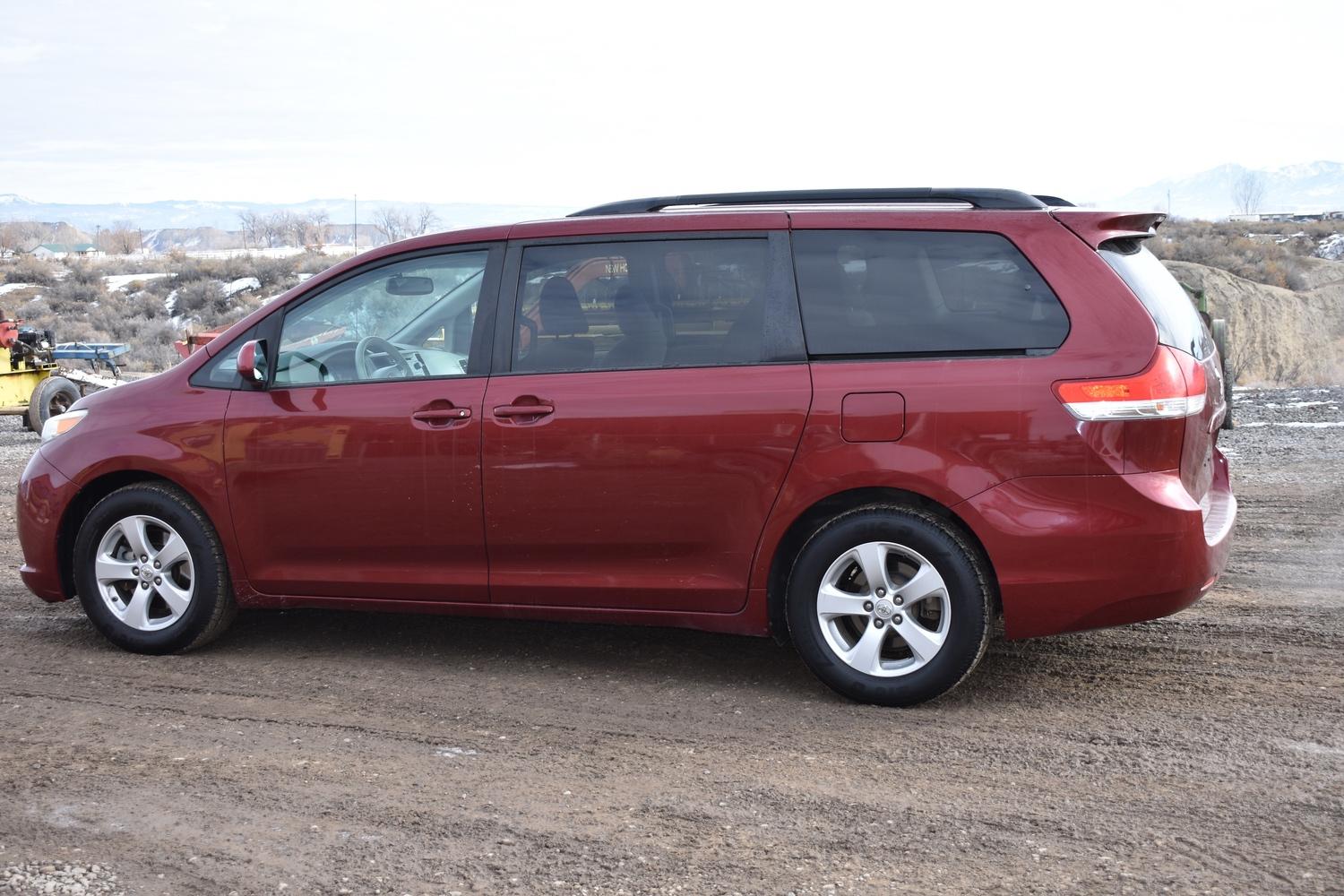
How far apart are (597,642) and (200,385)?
2081 millimetres

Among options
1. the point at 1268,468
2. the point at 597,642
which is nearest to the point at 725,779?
the point at 597,642

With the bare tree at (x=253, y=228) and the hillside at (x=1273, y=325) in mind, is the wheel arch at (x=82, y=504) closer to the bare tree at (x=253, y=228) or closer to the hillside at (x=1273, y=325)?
the hillside at (x=1273, y=325)

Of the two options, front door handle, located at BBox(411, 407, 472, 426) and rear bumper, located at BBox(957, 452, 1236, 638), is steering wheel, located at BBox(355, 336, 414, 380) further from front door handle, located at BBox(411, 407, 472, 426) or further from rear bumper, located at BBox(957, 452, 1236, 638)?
rear bumper, located at BBox(957, 452, 1236, 638)

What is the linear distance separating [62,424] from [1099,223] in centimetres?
460

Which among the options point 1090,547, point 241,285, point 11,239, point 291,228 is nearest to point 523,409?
point 1090,547

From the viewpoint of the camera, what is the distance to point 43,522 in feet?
20.3

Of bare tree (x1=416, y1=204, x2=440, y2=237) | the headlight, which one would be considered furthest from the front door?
bare tree (x1=416, y1=204, x2=440, y2=237)

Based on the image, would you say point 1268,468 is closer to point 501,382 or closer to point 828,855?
point 501,382

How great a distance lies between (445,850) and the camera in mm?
3910

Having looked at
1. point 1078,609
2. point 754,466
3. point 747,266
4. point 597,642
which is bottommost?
point 597,642

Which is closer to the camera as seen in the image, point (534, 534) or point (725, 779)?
point (725, 779)

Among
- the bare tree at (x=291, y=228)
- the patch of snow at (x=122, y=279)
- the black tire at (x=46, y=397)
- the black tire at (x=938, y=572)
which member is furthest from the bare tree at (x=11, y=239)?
the black tire at (x=938, y=572)

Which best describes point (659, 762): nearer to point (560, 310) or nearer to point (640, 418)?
point (640, 418)

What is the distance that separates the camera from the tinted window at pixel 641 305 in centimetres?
529
